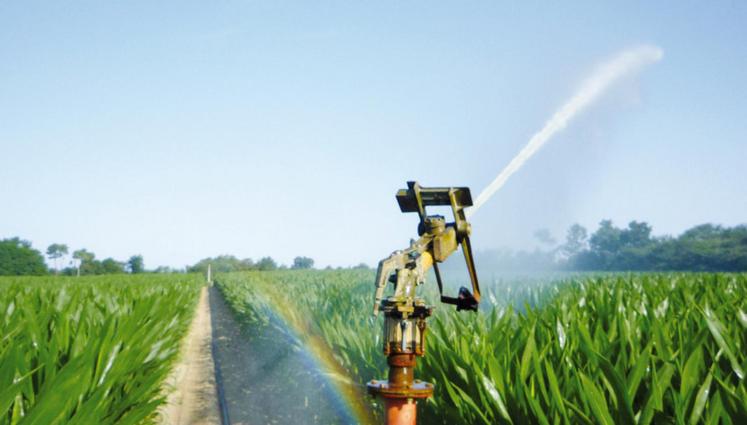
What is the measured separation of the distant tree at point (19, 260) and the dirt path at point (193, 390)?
112m

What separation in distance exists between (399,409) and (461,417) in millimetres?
881

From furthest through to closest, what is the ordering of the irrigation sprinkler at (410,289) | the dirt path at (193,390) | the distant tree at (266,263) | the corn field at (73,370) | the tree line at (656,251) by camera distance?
the distant tree at (266,263) < the tree line at (656,251) < the dirt path at (193,390) < the corn field at (73,370) < the irrigation sprinkler at (410,289)

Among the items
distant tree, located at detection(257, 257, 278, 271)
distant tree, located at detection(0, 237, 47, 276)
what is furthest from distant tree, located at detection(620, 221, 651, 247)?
distant tree, located at detection(0, 237, 47, 276)

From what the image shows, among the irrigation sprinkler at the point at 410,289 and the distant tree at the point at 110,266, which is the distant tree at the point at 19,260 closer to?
the distant tree at the point at 110,266

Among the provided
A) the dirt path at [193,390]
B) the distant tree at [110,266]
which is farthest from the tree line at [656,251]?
the distant tree at [110,266]

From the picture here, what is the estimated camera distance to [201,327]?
1723cm

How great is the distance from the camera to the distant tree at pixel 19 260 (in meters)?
106

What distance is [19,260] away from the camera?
4257 inches

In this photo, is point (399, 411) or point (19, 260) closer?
Result: point (399, 411)

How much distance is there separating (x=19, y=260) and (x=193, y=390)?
119 meters

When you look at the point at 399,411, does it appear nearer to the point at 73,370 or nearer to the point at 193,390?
the point at 73,370

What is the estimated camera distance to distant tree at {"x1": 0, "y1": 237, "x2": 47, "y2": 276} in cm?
10644

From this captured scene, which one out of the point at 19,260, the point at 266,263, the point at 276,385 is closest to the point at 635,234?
the point at 266,263

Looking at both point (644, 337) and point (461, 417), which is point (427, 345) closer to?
point (461, 417)
